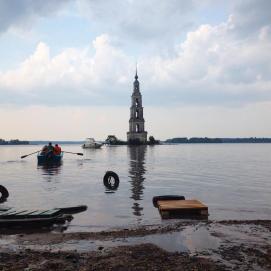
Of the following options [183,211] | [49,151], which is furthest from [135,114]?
[183,211]

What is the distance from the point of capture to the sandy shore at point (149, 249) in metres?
10.5

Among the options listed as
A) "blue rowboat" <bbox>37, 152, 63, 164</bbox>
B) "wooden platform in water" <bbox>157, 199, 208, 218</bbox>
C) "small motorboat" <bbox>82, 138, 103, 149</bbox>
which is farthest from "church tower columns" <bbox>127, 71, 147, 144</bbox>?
"wooden platform in water" <bbox>157, 199, 208, 218</bbox>

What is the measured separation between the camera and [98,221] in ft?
57.3

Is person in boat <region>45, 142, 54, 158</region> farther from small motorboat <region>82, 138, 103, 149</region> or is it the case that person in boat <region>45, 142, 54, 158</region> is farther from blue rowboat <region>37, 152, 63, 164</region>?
small motorboat <region>82, 138, 103, 149</region>

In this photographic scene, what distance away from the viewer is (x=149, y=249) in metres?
11.9

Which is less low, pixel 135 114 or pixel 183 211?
pixel 135 114

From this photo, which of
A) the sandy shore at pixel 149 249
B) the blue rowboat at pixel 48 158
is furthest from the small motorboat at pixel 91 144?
the sandy shore at pixel 149 249

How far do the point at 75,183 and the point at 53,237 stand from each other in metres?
19.6

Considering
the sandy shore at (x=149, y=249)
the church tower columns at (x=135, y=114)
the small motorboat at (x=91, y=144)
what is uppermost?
the church tower columns at (x=135, y=114)

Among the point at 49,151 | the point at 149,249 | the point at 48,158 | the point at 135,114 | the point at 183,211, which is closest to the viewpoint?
the point at 149,249

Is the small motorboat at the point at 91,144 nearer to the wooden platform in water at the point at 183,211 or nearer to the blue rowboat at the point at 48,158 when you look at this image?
the blue rowboat at the point at 48,158

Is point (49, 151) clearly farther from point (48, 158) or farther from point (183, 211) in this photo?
point (183, 211)

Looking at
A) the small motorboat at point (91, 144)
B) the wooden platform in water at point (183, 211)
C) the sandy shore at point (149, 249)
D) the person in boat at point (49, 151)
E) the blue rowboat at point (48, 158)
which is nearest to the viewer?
the sandy shore at point (149, 249)

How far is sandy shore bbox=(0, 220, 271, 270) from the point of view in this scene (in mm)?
10453
